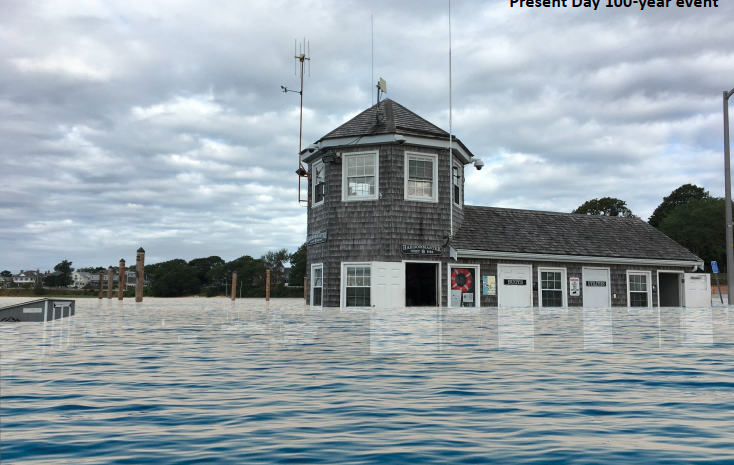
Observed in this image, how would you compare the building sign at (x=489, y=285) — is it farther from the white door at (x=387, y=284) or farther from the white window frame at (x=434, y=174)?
the white window frame at (x=434, y=174)

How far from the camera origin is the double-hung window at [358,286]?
2434cm

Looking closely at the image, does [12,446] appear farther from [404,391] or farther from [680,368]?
[680,368]

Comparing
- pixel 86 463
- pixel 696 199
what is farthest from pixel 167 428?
pixel 696 199

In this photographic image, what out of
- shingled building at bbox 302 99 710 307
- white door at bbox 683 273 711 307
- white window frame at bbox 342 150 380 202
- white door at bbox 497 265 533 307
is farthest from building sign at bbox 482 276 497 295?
white door at bbox 683 273 711 307

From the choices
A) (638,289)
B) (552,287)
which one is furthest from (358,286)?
(638,289)

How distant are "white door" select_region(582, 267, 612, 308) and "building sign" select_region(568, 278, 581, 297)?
329 millimetres

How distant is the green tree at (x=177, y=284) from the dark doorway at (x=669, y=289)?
187ft

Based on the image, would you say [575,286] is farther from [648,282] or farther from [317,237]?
[317,237]

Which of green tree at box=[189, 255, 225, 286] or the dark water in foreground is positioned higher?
green tree at box=[189, 255, 225, 286]

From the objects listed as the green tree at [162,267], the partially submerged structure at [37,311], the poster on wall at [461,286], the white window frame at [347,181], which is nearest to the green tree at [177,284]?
the green tree at [162,267]

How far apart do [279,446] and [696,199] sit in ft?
286

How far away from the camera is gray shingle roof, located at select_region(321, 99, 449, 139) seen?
2471cm

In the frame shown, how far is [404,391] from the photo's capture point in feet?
17.0

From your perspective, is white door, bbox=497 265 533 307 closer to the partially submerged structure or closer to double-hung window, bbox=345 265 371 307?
double-hung window, bbox=345 265 371 307
